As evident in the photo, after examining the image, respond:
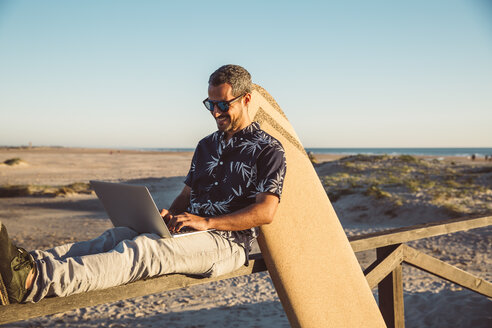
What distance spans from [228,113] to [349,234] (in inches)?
253

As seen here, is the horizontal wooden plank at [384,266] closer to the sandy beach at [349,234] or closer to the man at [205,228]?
the man at [205,228]

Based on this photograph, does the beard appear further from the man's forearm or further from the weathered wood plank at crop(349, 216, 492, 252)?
the weathered wood plank at crop(349, 216, 492, 252)

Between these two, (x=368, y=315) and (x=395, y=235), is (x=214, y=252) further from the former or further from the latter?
(x=395, y=235)

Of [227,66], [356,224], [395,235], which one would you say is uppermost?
[227,66]

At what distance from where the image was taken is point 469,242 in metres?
7.50

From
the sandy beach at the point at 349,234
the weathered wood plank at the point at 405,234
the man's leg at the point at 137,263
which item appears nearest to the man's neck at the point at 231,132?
the man's leg at the point at 137,263

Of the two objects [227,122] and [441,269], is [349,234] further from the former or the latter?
[227,122]

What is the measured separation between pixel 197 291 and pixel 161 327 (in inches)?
44.9

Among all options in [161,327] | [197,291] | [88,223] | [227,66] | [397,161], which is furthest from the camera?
[397,161]

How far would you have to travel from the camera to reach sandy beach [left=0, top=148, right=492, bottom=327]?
431cm

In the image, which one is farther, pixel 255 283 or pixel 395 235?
pixel 255 283

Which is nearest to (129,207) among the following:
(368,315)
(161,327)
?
(368,315)

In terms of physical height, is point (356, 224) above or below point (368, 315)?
below

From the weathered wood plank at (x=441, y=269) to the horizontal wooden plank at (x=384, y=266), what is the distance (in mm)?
67
